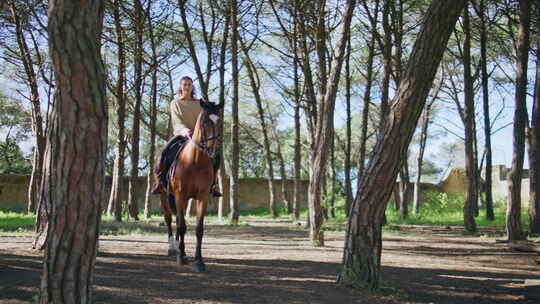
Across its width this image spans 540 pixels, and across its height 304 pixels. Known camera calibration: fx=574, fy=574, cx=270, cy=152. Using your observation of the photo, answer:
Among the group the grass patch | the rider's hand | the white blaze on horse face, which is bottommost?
the grass patch

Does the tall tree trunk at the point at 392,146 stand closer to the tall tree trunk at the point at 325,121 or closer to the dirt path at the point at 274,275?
the dirt path at the point at 274,275

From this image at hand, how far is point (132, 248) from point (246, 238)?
4.84m

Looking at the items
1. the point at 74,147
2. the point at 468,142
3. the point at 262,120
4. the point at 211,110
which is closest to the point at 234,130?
the point at 262,120

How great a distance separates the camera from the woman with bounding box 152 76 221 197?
9.34m

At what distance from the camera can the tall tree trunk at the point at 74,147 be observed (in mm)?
3984

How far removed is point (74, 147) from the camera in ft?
13.1

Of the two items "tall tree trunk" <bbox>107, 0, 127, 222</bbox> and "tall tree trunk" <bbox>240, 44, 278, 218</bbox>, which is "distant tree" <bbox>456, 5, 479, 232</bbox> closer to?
"tall tree trunk" <bbox>240, 44, 278, 218</bbox>

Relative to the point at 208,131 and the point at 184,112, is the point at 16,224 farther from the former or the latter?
the point at 208,131

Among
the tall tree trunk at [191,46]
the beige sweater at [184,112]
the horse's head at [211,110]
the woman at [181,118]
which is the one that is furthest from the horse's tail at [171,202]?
the tall tree trunk at [191,46]

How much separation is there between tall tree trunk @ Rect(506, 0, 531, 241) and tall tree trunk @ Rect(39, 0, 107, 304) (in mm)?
12461

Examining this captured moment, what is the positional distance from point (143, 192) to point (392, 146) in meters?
29.3

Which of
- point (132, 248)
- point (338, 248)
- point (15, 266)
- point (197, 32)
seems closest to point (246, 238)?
point (338, 248)

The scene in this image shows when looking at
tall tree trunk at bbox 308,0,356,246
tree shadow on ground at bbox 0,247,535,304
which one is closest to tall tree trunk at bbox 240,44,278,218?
tall tree trunk at bbox 308,0,356,246

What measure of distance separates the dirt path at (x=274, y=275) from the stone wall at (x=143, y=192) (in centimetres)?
1644
